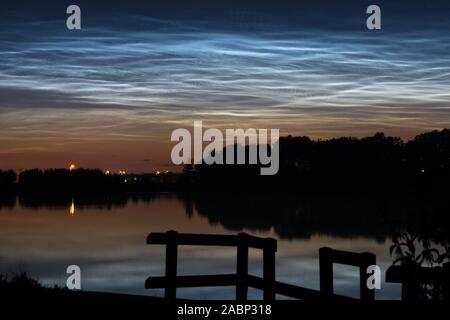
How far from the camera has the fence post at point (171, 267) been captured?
13.4m

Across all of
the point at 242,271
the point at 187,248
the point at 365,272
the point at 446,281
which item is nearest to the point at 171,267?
the point at 242,271

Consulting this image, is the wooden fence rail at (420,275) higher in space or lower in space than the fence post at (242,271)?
higher

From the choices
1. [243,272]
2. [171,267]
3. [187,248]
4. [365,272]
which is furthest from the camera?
[187,248]

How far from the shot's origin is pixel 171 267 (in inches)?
532

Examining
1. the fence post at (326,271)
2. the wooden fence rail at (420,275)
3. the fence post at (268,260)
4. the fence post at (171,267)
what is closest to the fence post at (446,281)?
the wooden fence rail at (420,275)

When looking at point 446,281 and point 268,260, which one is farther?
point 268,260

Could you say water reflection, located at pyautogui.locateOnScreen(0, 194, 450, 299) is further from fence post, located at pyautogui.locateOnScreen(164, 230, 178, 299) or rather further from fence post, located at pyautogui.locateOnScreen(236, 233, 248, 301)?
fence post, located at pyautogui.locateOnScreen(164, 230, 178, 299)

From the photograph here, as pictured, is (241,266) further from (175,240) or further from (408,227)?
(408,227)

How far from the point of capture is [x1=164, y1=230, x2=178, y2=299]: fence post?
43.9 ft

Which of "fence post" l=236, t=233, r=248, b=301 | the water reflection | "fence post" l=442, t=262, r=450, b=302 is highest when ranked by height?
"fence post" l=442, t=262, r=450, b=302

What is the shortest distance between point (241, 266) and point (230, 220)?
68471 millimetres

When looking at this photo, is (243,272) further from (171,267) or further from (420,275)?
(420,275)

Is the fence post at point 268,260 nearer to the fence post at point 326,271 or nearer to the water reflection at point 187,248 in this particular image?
the fence post at point 326,271

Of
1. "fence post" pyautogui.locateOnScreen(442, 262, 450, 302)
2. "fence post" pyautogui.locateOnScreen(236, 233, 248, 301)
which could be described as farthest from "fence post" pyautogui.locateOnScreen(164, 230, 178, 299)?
"fence post" pyautogui.locateOnScreen(442, 262, 450, 302)
